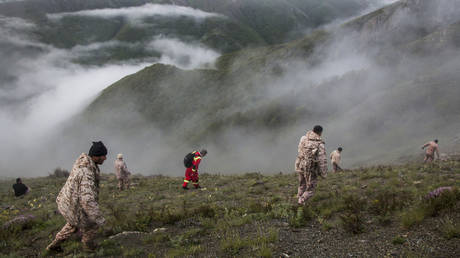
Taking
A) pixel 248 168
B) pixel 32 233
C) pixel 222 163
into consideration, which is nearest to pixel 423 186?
pixel 32 233

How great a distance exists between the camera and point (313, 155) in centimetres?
829

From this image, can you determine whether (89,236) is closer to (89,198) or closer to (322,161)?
(89,198)

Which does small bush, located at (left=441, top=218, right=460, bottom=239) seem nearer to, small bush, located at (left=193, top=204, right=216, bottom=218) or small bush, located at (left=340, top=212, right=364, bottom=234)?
small bush, located at (left=340, top=212, right=364, bottom=234)

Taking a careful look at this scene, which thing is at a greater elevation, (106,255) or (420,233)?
(420,233)

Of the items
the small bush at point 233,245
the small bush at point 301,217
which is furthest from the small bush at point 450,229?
the small bush at point 233,245

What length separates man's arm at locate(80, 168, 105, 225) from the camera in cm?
573

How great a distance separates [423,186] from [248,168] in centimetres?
6325

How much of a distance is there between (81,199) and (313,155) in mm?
6209

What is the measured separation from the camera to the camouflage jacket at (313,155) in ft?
27.0

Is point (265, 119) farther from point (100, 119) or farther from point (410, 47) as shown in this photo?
point (100, 119)

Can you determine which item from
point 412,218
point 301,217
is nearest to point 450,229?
point 412,218

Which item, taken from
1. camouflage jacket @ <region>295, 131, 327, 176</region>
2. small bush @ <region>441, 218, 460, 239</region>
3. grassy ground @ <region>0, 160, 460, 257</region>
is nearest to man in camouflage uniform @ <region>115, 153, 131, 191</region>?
grassy ground @ <region>0, 160, 460, 257</region>

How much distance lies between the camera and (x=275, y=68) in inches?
5502

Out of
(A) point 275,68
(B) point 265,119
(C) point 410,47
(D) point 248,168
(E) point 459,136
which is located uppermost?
(A) point 275,68
